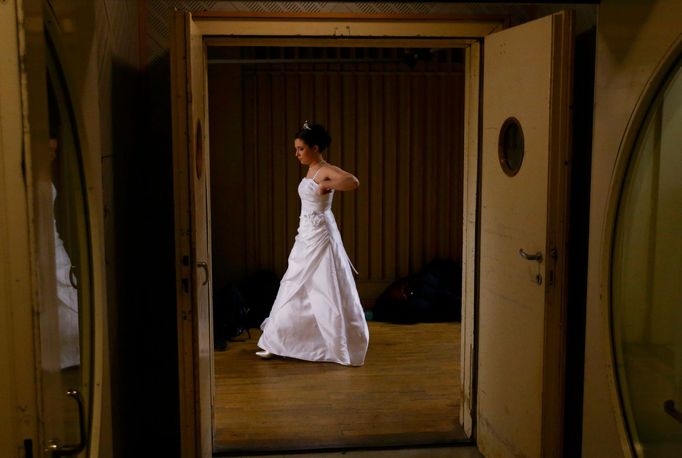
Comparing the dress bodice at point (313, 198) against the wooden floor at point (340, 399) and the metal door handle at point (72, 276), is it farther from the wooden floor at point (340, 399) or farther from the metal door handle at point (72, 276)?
the metal door handle at point (72, 276)

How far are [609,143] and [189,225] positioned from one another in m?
1.49

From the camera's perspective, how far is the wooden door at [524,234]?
250 cm

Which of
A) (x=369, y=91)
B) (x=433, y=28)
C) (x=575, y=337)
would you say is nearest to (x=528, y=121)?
(x=433, y=28)

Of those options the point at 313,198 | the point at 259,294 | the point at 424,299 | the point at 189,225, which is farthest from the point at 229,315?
the point at 189,225

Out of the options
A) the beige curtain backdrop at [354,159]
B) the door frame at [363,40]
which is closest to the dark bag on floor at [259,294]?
the beige curtain backdrop at [354,159]

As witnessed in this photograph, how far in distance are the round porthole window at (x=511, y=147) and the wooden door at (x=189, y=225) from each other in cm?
131

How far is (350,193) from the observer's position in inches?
251

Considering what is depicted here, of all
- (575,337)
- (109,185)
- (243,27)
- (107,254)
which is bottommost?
(575,337)

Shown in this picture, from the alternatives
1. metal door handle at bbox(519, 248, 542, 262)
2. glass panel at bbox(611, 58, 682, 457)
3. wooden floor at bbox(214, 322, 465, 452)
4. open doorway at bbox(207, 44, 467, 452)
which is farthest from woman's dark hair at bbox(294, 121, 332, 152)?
glass panel at bbox(611, 58, 682, 457)

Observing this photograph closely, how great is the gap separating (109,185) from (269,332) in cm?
264

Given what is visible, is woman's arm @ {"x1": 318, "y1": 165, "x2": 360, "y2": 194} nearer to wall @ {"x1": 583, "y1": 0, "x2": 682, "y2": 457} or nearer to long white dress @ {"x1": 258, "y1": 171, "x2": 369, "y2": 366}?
long white dress @ {"x1": 258, "y1": 171, "x2": 369, "y2": 366}

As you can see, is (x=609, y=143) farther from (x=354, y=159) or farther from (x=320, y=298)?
(x=354, y=159)

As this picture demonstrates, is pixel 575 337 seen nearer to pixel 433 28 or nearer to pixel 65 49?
pixel 433 28

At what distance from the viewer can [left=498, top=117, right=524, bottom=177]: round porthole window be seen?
283cm
